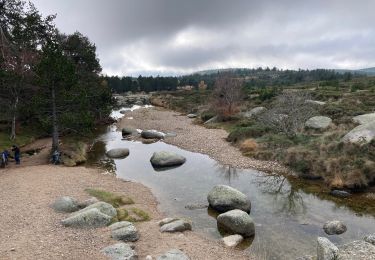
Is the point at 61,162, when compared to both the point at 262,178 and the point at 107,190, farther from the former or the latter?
the point at 262,178

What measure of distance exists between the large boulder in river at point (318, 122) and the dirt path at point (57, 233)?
82.1ft

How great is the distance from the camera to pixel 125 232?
56.2 ft

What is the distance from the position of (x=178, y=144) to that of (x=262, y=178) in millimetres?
18011

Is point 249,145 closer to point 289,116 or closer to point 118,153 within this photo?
point 289,116

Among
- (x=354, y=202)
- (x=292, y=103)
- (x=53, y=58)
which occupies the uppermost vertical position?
(x=53, y=58)

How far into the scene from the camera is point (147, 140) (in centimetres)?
4928

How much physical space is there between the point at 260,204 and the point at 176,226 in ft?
24.5

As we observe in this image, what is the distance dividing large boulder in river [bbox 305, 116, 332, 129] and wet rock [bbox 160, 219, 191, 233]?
28.2 m

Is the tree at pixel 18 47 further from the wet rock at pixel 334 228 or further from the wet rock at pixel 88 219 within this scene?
the wet rock at pixel 334 228

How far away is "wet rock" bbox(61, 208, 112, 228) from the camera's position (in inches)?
703

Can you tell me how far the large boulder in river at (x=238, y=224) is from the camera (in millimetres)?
18470

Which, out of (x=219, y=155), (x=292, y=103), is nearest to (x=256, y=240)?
(x=219, y=155)

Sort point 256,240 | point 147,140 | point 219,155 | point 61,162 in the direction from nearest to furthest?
point 256,240 < point 61,162 < point 219,155 < point 147,140

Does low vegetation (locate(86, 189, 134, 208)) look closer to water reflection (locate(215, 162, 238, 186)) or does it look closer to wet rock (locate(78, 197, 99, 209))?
wet rock (locate(78, 197, 99, 209))
